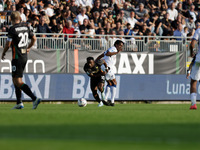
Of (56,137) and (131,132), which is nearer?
Answer: (56,137)

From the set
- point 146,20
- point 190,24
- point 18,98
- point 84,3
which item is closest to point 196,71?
point 18,98

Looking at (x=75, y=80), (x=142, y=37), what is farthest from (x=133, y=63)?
(x=75, y=80)

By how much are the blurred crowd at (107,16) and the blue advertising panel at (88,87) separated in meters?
2.06

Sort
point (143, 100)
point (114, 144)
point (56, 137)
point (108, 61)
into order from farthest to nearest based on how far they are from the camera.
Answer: point (143, 100) < point (108, 61) < point (56, 137) < point (114, 144)

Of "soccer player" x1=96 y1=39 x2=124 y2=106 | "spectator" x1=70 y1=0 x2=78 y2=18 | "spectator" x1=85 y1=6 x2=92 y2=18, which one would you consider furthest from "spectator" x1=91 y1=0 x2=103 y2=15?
"soccer player" x1=96 y1=39 x2=124 y2=106

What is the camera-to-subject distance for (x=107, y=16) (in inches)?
994

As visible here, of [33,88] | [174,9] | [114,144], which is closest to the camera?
[114,144]

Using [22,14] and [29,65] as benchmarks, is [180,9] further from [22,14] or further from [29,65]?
[29,65]

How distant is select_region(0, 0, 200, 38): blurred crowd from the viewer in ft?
73.0

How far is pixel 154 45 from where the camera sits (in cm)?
2372

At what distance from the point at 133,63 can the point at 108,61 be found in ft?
17.6

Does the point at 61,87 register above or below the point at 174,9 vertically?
below

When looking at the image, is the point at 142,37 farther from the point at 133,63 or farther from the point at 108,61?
the point at 108,61

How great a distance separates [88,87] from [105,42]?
2.19 meters
